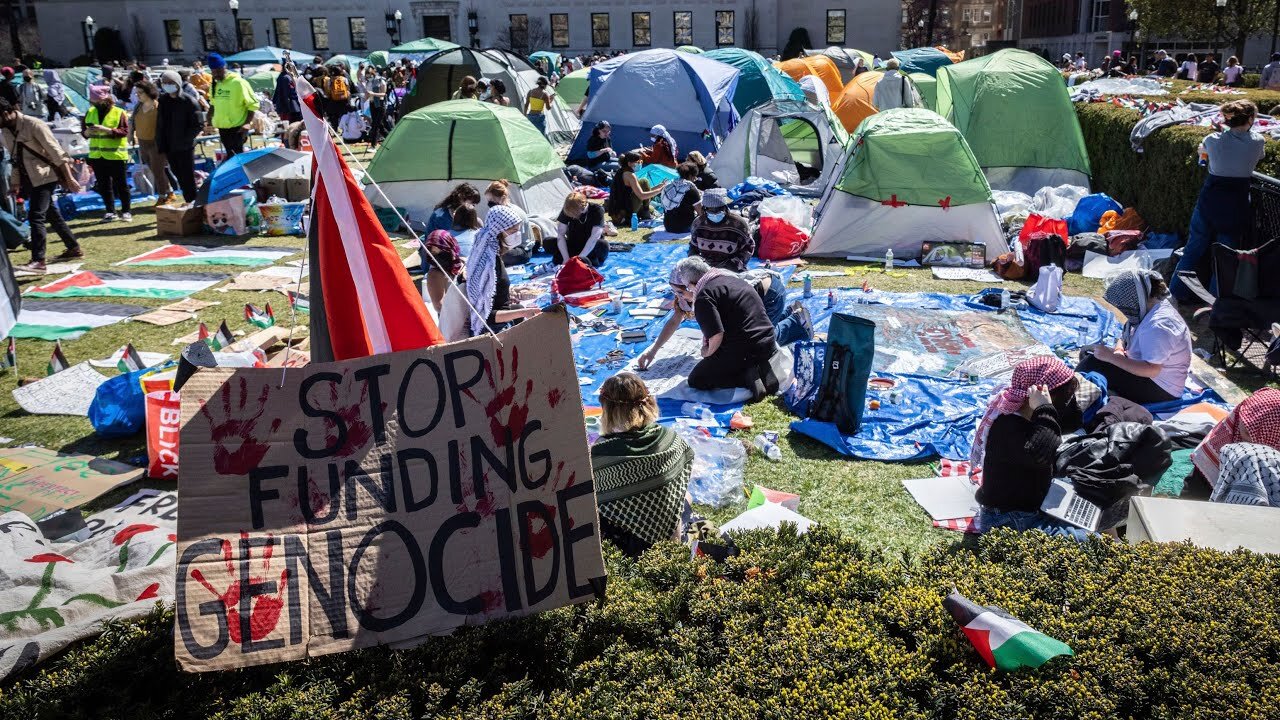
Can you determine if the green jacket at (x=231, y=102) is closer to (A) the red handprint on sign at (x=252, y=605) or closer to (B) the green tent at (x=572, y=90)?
(B) the green tent at (x=572, y=90)

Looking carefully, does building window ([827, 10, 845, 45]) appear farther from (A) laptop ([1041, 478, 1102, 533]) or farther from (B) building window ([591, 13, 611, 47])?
(A) laptop ([1041, 478, 1102, 533])

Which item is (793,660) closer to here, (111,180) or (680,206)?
(680,206)

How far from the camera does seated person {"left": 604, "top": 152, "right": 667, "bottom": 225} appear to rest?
39.7 ft

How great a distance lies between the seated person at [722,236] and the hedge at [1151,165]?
4.73m

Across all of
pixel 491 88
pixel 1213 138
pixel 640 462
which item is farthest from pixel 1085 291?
pixel 491 88

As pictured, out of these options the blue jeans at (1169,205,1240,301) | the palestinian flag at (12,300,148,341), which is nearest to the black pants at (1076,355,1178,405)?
the blue jeans at (1169,205,1240,301)

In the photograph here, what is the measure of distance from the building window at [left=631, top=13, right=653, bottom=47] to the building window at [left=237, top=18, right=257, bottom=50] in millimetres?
21285

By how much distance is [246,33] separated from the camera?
164 ft

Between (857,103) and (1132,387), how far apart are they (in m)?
11.9

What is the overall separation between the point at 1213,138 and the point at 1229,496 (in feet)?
16.8

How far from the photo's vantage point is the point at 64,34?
50.5 metres

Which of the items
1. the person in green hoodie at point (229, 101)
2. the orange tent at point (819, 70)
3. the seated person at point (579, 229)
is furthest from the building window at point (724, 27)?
the seated person at point (579, 229)

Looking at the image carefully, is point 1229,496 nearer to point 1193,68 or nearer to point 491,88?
point 491,88

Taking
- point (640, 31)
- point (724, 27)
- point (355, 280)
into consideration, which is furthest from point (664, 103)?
point (640, 31)
